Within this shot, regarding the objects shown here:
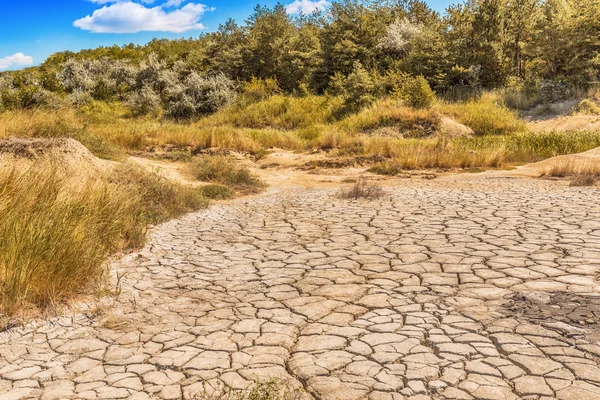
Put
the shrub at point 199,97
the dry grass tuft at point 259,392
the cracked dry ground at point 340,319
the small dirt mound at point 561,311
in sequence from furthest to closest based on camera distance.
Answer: the shrub at point 199,97 < the small dirt mound at point 561,311 < the cracked dry ground at point 340,319 < the dry grass tuft at point 259,392

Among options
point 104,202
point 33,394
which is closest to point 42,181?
point 104,202

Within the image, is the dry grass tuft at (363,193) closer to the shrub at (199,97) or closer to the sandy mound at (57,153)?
the sandy mound at (57,153)

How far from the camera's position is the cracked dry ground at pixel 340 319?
3.42 meters

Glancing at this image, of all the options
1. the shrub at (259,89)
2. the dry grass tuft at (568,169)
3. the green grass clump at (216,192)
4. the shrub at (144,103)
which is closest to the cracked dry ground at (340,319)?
the green grass clump at (216,192)

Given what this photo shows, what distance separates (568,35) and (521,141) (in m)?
10.5

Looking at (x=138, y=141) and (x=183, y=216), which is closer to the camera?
(x=183, y=216)

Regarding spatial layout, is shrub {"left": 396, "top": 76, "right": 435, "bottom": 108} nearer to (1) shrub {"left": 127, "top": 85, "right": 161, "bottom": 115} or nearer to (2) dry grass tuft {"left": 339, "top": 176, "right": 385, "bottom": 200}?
(2) dry grass tuft {"left": 339, "top": 176, "right": 385, "bottom": 200}

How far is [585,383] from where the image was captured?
3242 millimetres

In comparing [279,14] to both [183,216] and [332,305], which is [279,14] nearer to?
[183,216]

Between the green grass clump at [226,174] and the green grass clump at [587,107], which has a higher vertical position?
the green grass clump at [587,107]

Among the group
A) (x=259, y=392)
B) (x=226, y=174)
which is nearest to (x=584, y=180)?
(x=226, y=174)

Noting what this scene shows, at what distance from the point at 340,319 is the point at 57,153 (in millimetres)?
7512

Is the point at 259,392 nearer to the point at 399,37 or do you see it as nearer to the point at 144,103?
the point at 144,103

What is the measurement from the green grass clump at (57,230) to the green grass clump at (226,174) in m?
3.50
